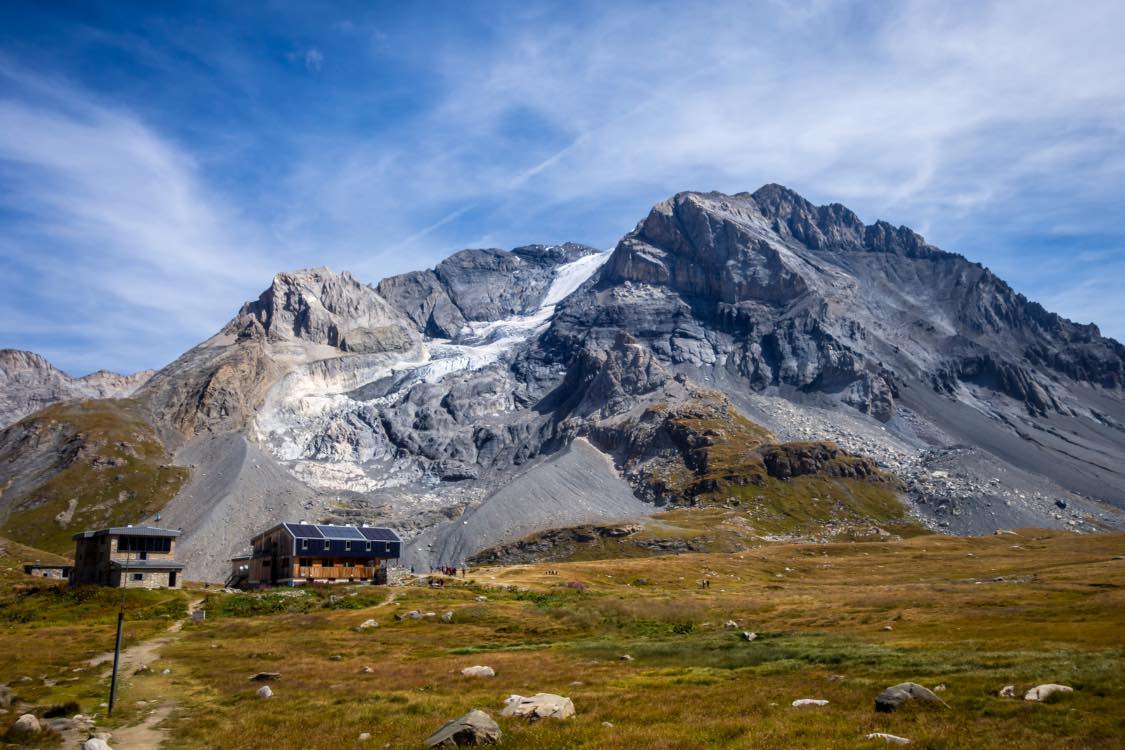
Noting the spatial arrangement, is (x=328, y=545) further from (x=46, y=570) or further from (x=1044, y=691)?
(x=1044, y=691)

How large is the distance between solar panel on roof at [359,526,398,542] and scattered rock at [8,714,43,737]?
80.4 m

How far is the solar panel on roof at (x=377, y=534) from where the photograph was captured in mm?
110250

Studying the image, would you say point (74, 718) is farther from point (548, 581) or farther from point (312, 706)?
point (548, 581)

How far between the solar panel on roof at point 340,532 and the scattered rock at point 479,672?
68654 millimetres

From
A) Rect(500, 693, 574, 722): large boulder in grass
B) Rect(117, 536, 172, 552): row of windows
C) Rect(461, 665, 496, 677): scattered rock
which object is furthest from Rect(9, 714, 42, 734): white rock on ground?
Rect(117, 536, 172, 552): row of windows

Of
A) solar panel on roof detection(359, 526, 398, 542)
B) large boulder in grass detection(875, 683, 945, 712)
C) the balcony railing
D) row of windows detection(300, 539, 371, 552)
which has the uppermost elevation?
solar panel on roof detection(359, 526, 398, 542)

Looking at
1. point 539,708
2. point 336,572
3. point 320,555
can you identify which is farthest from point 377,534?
point 539,708

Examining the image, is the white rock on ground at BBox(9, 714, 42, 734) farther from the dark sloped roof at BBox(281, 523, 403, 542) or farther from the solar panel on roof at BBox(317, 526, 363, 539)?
the solar panel on roof at BBox(317, 526, 363, 539)

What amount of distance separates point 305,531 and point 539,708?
82.7 metres

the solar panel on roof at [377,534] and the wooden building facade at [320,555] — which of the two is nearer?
the wooden building facade at [320,555]

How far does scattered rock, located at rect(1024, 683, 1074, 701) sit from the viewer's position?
2791 cm

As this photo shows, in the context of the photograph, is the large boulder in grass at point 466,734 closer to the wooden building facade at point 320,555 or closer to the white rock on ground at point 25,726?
the white rock on ground at point 25,726

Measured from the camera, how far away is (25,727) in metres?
29.0

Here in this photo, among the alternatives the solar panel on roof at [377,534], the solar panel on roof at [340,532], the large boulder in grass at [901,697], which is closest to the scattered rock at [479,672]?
the large boulder in grass at [901,697]
